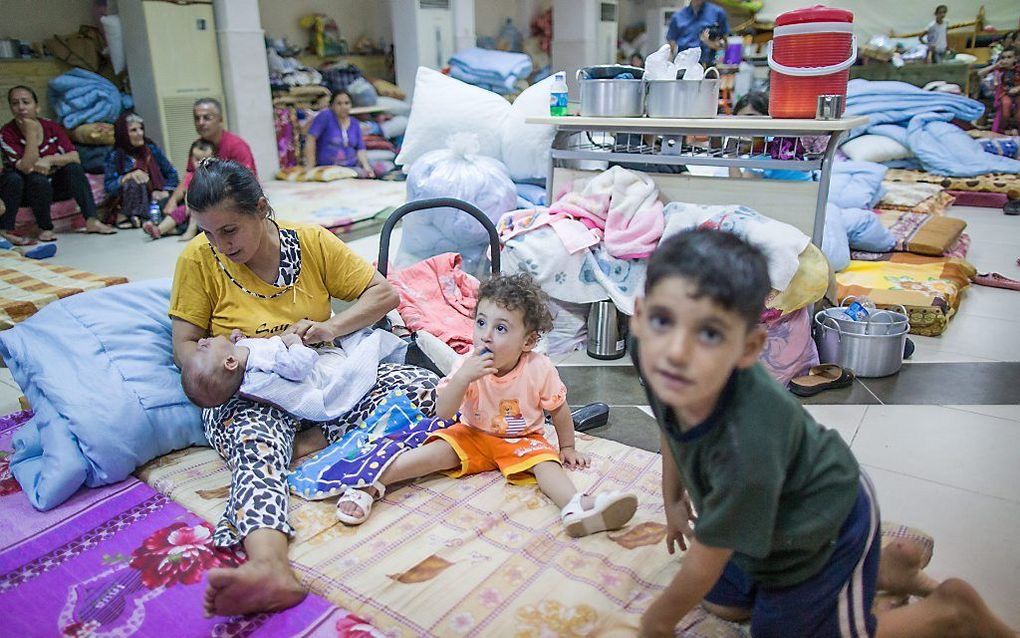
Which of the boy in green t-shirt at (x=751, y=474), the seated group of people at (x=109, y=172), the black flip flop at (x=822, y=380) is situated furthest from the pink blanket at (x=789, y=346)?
the seated group of people at (x=109, y=172)

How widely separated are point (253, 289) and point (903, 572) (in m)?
1.73

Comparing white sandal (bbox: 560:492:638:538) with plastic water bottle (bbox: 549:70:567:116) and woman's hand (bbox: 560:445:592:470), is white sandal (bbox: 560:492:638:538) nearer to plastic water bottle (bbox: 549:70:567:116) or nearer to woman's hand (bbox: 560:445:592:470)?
woman's hand (bbox: 560:445:592:470)

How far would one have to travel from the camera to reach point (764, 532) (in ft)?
3.56

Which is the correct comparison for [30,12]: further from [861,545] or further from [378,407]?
[861,545]

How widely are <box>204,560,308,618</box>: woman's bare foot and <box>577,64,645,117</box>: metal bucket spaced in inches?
93.8

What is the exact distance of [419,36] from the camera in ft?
24.8

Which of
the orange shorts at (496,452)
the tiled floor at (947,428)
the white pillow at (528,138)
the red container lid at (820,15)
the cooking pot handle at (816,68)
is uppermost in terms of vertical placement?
the red container lid at (820,15)

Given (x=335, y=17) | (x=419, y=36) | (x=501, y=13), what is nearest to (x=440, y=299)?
(x=419, y=36)

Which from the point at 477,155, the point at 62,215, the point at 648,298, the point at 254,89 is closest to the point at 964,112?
the point at 477,155

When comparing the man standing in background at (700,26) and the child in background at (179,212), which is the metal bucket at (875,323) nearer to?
the child in background at (179,212)

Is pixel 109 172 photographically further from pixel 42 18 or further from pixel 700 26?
pixel 700 26

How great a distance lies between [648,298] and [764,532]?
0.39m

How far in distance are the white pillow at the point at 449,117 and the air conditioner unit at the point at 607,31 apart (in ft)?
20.4

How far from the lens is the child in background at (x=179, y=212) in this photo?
4.98 metres
